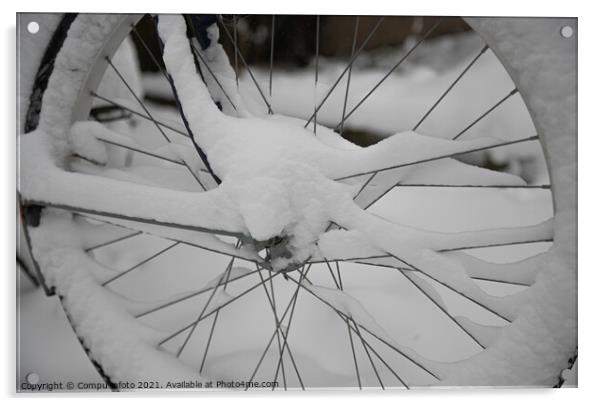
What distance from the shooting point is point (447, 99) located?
2.92 feet

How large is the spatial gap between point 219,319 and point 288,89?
48 centimetres

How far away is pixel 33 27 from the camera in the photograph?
32.6 inches

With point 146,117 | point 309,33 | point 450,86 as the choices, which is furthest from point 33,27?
point 450,86

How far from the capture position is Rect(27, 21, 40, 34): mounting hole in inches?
32.5

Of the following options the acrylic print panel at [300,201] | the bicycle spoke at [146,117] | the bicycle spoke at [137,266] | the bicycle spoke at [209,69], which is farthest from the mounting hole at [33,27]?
the bicycle spoke at [137,266]

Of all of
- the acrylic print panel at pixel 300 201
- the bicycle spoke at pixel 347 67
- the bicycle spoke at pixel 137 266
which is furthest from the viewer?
the bicycle spoke at pixel 137 266

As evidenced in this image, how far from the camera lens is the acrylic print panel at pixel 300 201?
74 centimetres

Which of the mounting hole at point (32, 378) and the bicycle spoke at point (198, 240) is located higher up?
the bicycle spoke at point (198, 240)

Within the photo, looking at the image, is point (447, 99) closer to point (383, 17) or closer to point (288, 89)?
point (383, 17)

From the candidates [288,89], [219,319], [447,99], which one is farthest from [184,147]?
[447,99]

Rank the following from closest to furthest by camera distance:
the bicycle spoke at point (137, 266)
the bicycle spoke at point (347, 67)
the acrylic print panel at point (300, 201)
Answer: the acrylic print panel at point (300, 201)
the bicycle spoke at point (347, 67)
the bicycle spoke at point (137, 266)

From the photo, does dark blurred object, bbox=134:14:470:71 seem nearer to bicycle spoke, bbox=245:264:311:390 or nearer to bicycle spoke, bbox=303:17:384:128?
bicycle spoke, bbox=303:17:384:128

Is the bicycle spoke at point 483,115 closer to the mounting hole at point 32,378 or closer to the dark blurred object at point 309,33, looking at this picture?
the dark blurred object at point 309,33

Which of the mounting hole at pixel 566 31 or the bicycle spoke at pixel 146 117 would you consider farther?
the bicycle spoke at pixel 146 117
